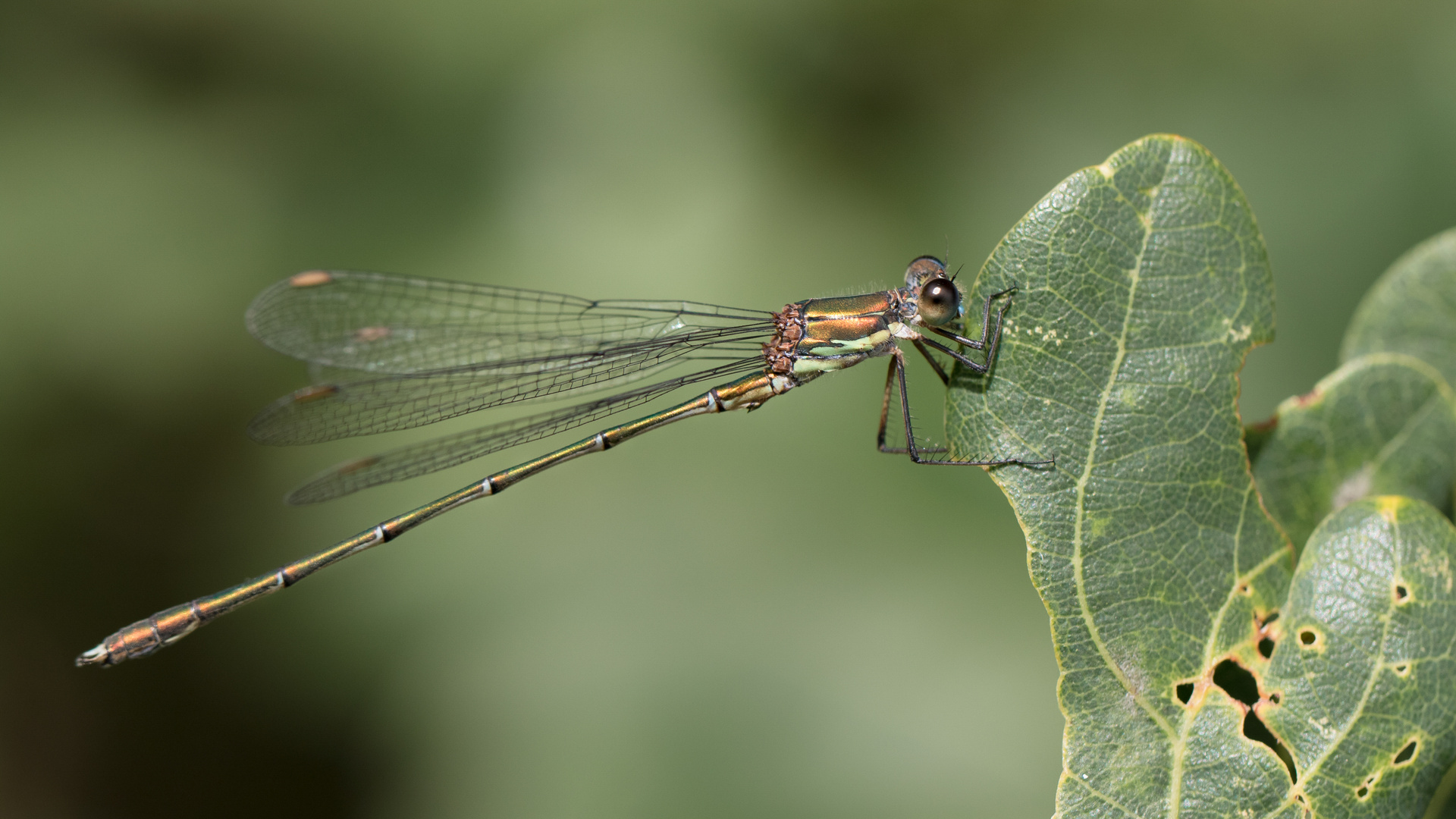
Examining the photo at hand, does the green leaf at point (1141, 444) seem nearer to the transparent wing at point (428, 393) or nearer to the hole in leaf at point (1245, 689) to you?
the hole in leaf at point (1245, 689)

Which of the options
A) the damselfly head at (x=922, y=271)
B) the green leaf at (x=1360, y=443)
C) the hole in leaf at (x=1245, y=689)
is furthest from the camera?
the damselfly head at (x=922, y=271)

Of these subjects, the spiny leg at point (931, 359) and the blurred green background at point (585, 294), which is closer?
the spiny leg at point (931, 359)

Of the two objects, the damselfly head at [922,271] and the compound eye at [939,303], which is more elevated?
the damselfly head at [922,271]

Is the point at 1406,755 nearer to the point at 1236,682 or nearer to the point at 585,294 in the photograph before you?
the point at 1236,682

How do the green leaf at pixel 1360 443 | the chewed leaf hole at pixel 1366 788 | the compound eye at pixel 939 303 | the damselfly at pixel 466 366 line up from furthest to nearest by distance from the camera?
the damselfly at pixel 466 366, the compound eye at pixel 939 303, the green leaf at pixel 1360 443, the chewed leaf hole at pixel 1366 788

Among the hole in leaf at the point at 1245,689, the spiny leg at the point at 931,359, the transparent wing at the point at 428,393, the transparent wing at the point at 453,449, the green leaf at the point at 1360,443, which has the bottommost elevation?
the hole in leaf at the point at 1245,689

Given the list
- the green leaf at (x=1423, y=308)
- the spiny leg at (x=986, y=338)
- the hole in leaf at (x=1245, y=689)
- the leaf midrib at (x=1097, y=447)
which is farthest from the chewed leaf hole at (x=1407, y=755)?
the green leaf at (x=1423, y=308)

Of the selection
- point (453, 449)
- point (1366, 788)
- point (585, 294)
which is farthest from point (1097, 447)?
point (585, 294)
